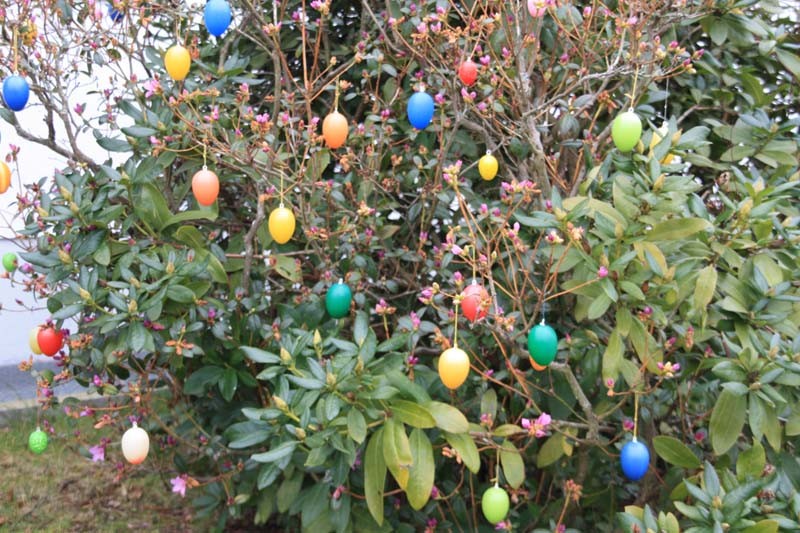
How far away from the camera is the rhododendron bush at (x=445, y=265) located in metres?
2.20

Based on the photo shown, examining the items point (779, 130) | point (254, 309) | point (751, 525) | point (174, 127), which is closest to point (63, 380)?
point (254, 309)

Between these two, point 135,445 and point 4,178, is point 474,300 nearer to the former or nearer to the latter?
point 135,445

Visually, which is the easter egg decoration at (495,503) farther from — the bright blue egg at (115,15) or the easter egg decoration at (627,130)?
the bright blue egg at (115,15)

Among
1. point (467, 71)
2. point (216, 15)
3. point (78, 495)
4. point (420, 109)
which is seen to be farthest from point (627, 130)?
point (78, 495)

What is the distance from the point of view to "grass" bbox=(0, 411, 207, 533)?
341cm

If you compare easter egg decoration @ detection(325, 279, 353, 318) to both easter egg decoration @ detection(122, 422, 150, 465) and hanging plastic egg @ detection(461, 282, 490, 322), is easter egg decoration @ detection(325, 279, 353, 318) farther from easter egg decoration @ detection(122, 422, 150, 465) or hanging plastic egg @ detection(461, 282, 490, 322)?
easter egg decoration @ detection(122, 422, 150, 465)

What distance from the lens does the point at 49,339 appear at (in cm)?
249

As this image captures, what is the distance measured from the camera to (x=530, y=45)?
252 centimetres

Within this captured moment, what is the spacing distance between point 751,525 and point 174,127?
6.31ft

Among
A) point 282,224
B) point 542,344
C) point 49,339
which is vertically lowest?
point 49,339

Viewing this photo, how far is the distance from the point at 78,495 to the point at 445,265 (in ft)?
7.34

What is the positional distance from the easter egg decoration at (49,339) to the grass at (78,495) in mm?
741

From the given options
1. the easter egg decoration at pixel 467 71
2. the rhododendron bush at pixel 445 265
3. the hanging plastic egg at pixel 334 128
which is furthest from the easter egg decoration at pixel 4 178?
the easter egg decoration at pixel 467 71

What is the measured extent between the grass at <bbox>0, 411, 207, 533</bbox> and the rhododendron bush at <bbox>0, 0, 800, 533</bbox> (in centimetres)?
44
